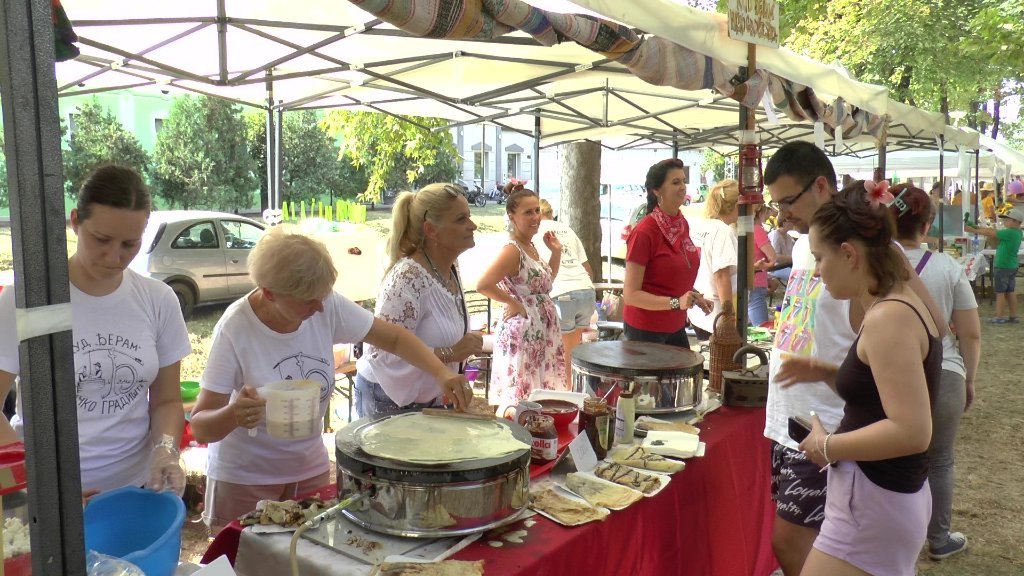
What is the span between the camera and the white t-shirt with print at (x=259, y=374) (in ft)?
6.81

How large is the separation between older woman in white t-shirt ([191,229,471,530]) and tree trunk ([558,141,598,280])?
6790 millimetres

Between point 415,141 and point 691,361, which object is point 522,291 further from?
point 415,141

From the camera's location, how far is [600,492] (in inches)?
77.9

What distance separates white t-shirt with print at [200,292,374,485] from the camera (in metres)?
2.07

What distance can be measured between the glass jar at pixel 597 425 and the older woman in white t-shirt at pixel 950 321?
1.49m

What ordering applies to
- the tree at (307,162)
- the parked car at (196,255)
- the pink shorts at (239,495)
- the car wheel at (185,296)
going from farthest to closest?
the tree at (307,162), the car wheel at (185,296), the parked car at (196,255), the pink shorts at (239,495)

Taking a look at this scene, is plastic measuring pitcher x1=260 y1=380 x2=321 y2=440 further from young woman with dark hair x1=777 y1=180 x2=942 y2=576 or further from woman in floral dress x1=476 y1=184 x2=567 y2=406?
woman in floral dress x1=476 y1=184 x2=567 y2=406

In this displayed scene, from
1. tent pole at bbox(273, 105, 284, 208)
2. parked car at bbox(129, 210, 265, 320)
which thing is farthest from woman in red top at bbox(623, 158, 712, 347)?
parked car at bbox(129, 210, 265, 320)

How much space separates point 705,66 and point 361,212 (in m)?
5.42

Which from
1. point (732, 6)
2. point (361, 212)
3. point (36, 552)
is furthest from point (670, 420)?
point (361, 212)

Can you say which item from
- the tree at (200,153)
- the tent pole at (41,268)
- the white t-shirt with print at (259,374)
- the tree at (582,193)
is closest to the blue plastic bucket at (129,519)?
the tent pole at (41,268)

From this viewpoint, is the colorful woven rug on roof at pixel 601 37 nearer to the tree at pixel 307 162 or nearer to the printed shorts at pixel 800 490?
the printed shorts at pixel 800 490

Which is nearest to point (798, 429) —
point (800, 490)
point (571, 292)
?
point (800, 490)

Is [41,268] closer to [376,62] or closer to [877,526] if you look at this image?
[877,526]
